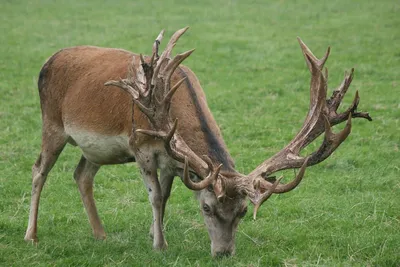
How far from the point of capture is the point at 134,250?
6.48 m

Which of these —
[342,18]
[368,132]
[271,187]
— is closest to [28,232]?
[271,187]

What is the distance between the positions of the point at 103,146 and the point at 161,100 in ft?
3.16

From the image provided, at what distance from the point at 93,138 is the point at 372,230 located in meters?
2.65

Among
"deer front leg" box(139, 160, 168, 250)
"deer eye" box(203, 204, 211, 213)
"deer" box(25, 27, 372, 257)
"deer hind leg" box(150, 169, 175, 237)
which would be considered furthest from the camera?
"deer hind leg" box(150, 169, 175, 237)

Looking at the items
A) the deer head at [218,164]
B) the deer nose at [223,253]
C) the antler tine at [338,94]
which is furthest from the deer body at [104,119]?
the antler tine at [338,94]

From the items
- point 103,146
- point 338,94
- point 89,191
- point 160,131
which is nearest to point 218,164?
point 160,131

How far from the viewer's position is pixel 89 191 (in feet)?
24.3

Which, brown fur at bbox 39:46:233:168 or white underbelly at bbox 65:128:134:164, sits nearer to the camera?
brown fur at bbox 39:46:233:168

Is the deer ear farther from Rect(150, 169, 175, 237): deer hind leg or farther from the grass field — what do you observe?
Rect(150, 169, 175, 237): deer hind leg

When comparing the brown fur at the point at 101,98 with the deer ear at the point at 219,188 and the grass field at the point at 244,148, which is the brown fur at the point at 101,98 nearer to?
the deer ear at the point at 219,188

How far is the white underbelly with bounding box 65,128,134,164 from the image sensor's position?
668 centimetres

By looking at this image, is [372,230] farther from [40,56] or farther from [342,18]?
[342,18]

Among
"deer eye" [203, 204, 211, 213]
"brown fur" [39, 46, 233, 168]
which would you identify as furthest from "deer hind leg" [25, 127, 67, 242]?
"deer eye" [203, 204, 211, 213]

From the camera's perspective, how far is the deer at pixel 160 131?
19.3 ft
